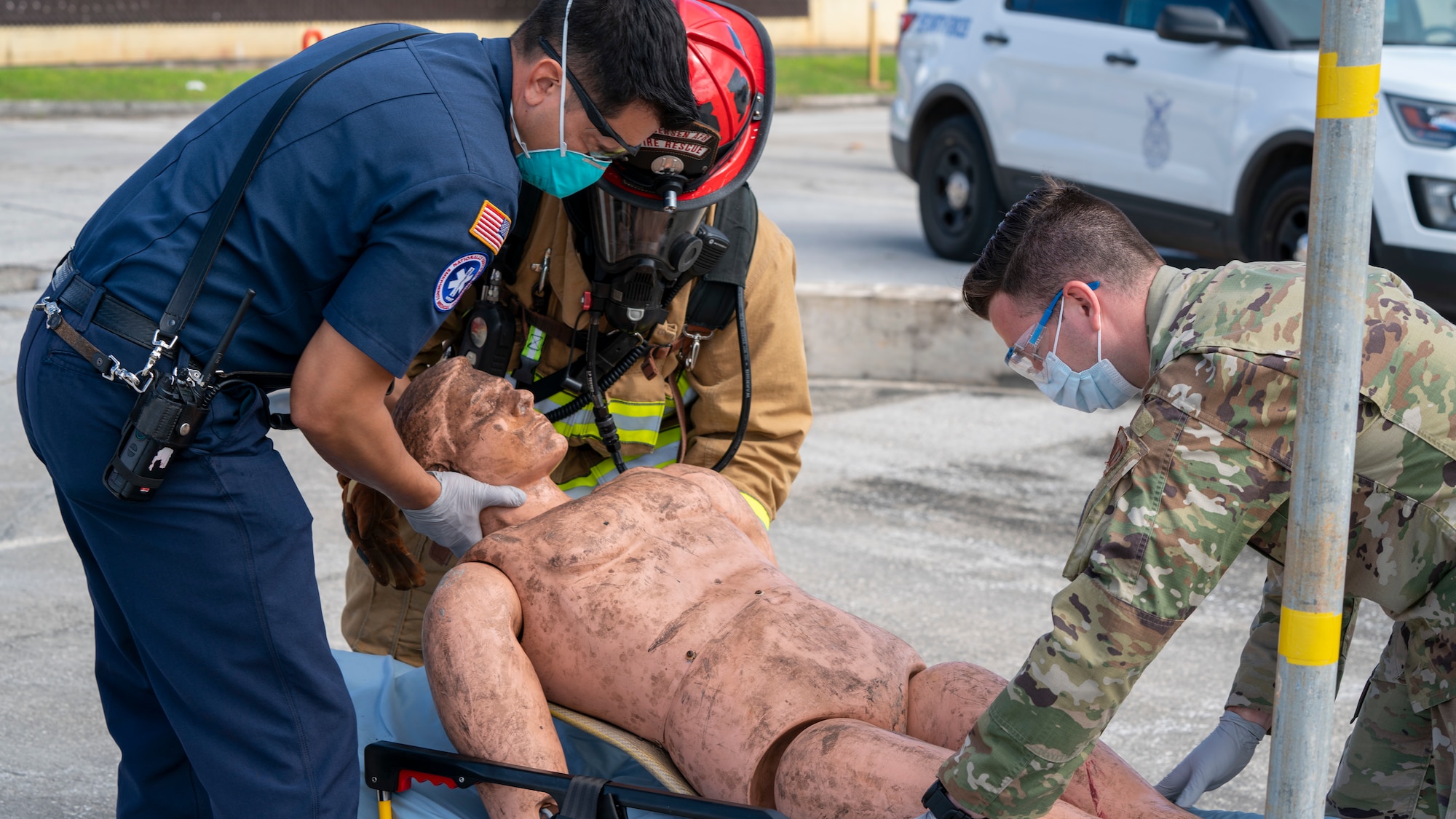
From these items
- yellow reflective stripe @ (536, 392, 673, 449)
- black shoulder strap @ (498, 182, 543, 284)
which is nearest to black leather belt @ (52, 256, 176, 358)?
black shoulder strap @ (498, 182, 543, 284)

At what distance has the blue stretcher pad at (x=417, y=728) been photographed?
8.77ft

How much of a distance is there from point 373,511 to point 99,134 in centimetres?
1215

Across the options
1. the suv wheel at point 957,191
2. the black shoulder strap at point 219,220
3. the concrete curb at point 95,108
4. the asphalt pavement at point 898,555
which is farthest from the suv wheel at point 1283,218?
the concrete curb at point 95,108

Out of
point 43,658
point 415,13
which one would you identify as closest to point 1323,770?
point 43,658

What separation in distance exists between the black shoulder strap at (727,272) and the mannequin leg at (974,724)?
101 centimetres

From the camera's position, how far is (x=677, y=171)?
284cm

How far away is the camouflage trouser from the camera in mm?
2330

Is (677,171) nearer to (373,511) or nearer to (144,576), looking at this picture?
(373,511)

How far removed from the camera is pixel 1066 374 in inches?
84.7

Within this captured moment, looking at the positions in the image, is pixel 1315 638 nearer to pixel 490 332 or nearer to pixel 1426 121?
pixel 490 332

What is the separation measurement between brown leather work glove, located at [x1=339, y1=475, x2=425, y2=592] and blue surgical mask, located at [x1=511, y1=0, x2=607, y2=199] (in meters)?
0.77

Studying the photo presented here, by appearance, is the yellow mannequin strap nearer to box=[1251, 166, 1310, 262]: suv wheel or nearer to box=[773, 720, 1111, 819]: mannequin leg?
box=[773, 720, 1111, 819]: mannequin leg

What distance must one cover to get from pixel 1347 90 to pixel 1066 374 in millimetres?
751

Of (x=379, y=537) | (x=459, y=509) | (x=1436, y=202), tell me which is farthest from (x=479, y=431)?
(x=1436, y=202)
